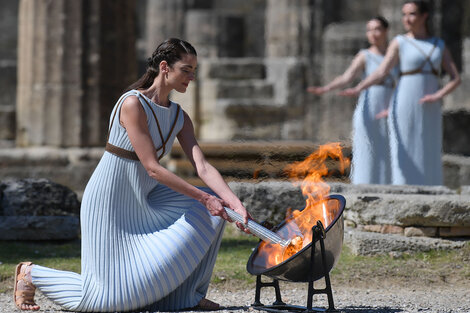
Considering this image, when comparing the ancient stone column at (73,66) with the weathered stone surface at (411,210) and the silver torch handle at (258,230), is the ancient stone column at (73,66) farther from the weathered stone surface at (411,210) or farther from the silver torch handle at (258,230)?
the silver torch handle at (258,230)

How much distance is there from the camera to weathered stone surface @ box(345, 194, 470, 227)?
6395 millimetres

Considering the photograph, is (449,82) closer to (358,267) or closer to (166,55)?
(358,267)

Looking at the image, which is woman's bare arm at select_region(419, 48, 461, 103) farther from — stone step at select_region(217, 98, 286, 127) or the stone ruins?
stone step at select_region(217, 98, 286, 127)

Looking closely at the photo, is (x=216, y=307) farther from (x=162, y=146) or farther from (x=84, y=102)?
(x=84, y=102)

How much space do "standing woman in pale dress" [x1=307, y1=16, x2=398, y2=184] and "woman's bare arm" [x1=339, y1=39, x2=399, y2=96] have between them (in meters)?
0.31

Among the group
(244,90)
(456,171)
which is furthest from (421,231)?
(244,90)

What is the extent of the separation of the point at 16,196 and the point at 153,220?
9.77 feet

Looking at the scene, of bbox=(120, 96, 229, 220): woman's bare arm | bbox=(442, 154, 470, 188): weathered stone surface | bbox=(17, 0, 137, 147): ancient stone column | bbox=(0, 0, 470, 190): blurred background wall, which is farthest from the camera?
bbox=(442, 154, 470, 188): weathered stone surface

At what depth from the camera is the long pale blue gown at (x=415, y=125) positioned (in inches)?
334

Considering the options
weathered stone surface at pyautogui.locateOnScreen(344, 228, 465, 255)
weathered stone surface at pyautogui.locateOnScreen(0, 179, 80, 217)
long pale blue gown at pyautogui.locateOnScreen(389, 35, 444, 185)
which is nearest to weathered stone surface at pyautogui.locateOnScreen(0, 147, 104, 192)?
weathered stone surface at pyautogui.locateOnScreen(0, 179, 80, 217)

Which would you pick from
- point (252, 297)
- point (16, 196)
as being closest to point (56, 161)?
point (16, 196)

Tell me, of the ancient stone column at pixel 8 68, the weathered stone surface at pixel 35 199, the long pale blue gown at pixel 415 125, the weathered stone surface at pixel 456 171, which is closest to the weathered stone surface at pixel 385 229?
the long pale blue gown at pixel 415 125

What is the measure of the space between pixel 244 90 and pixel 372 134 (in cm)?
914

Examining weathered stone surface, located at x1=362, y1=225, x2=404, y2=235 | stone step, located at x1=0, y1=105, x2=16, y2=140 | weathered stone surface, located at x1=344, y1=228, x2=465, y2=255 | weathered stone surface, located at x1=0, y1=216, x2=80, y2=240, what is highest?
weathered stone surface, located at x1=362, y1=225, x2=404, y2=235
